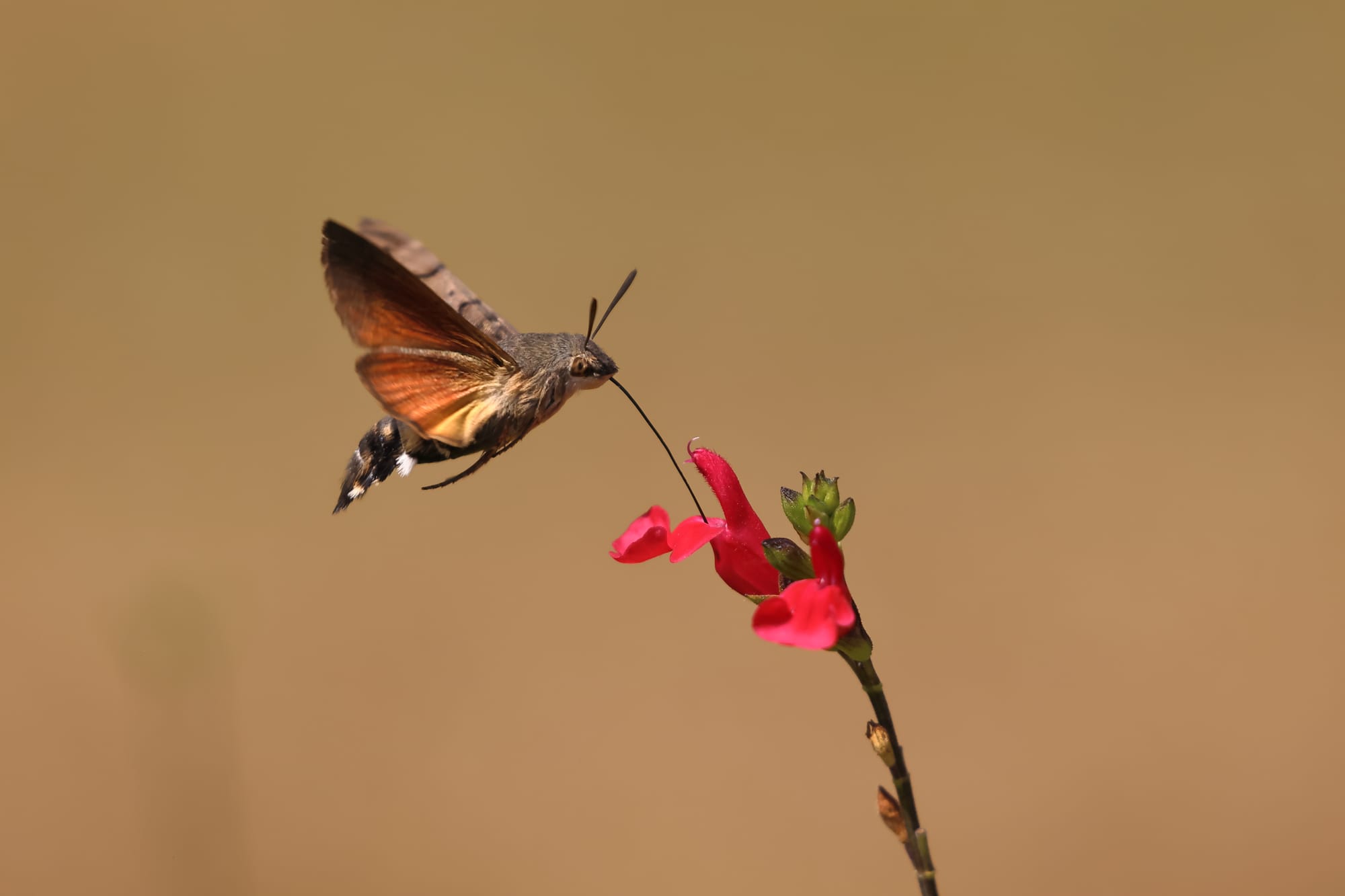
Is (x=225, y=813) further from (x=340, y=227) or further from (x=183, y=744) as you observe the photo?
(x=340, y=227)

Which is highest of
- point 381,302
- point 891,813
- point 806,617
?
point 381,302

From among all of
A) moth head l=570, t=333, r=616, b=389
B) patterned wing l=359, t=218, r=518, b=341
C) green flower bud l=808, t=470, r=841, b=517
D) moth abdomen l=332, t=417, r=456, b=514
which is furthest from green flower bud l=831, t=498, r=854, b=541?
patterned wing l=359, t=218, r=518, b=341

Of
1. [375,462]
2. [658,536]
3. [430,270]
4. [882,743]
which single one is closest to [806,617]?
[882,743]

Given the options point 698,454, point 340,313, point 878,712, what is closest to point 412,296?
point 340,313

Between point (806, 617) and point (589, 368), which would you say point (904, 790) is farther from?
point (589, 368)

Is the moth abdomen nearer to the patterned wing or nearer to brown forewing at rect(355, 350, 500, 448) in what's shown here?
brown forewing at rect(355, 350, 500, 448)

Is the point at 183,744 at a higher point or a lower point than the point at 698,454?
lower

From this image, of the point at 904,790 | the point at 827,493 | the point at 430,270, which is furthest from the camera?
the point at 430,270
